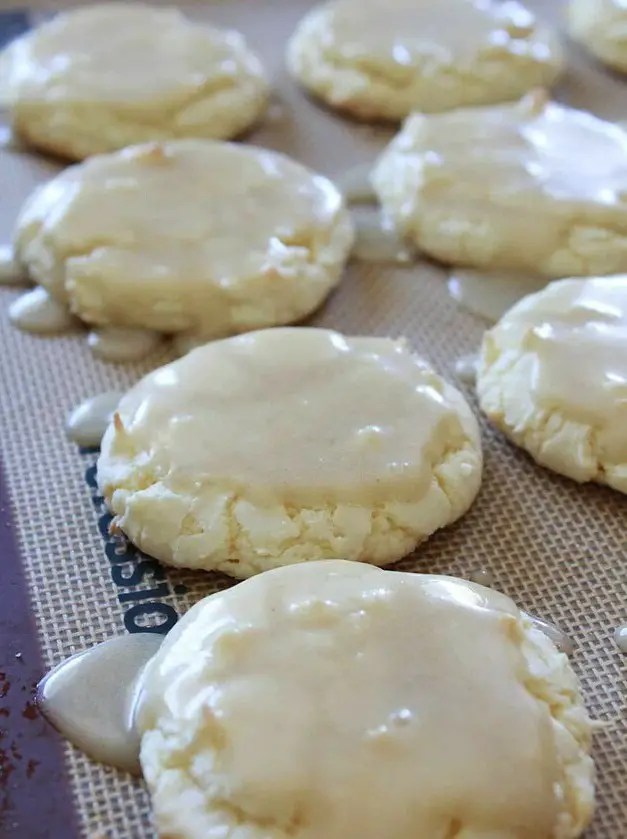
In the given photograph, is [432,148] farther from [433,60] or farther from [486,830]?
[486,830]

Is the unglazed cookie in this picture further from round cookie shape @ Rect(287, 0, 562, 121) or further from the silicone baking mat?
the silicone baking mat

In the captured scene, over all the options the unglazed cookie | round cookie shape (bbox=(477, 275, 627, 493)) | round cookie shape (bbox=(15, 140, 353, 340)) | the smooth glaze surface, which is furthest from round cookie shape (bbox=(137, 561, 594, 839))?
the unglazed cookie

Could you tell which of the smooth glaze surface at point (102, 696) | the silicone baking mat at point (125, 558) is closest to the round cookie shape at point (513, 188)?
the silicone baking mat at point (125, 558)

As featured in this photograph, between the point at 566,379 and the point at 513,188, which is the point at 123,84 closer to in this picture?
the point at 513,188

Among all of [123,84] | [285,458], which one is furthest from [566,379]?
[123,84]

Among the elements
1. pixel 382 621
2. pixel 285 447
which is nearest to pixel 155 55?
pixel 285 447

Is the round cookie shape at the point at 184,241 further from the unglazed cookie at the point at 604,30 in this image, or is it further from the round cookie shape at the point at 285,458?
the unglazed cookie at the point at 604,30

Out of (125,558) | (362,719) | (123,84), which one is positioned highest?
(123,84)
